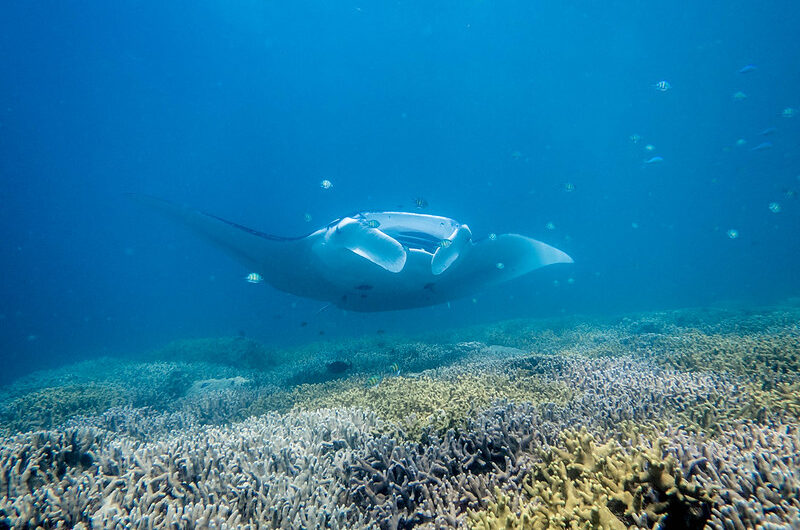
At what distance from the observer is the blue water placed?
37.8 meters

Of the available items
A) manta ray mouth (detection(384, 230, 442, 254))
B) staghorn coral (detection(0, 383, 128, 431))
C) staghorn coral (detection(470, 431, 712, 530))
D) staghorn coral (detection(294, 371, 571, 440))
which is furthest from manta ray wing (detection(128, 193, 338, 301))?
staghorn coral (detection(470, 431, 712, 530))

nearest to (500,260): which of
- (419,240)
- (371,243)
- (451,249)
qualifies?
(451,249)

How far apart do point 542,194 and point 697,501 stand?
87.8 metres

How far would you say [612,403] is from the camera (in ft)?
9.09

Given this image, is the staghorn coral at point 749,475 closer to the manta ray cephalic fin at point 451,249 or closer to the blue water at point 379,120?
the manta ray cephalic fin at point 451,249

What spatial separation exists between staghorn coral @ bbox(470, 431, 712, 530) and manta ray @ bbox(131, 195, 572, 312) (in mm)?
4078

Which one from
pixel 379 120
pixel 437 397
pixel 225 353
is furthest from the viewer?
pixel 379 120

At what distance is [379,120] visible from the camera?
59.7 meters

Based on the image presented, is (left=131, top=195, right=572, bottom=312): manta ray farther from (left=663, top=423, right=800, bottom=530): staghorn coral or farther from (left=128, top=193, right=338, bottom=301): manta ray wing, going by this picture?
(left=663, top=423, right=800, bottom=530): staghorn coral

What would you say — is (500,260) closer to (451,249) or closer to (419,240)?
(451,249)

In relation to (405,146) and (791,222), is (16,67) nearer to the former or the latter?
(405,146)

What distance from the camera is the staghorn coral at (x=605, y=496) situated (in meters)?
1.40

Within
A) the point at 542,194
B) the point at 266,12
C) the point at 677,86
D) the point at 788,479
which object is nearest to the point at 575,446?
A: the point at 788,479

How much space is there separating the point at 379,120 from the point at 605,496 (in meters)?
64.4
